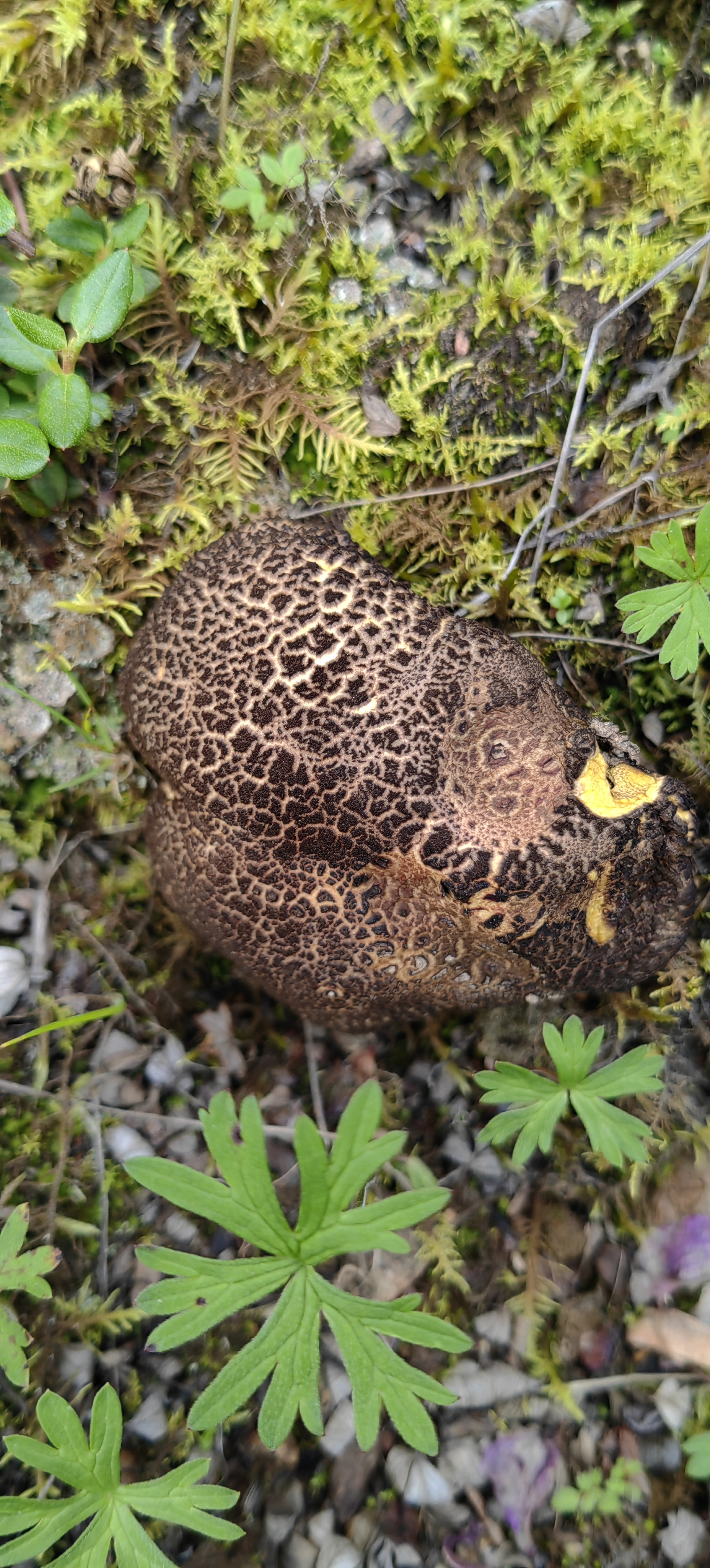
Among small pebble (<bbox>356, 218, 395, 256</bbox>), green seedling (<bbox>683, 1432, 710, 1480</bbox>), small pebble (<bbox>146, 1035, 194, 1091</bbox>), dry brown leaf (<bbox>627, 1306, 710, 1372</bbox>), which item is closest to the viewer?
green seedling (<bbox>683, 1432, 710, 1480</bbox>)

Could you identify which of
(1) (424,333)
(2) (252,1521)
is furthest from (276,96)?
(2) (252,1521)

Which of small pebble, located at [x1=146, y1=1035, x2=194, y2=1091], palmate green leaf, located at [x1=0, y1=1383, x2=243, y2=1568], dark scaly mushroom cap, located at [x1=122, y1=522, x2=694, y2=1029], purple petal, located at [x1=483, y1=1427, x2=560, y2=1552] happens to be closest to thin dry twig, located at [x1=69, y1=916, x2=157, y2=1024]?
small pebble, located at [x1=146, y1=1035, x2=194, y2=1091]

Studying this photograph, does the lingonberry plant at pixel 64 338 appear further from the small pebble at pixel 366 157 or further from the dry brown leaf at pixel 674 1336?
the dry brown leaf at pixel 674 1336

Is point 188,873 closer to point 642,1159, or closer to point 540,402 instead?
point 642,1159

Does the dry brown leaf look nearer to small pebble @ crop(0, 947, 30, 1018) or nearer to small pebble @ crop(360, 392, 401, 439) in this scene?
small pebble @ crop(0, 947, 30, 1018)

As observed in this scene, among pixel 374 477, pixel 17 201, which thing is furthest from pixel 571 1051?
pixel 17 201

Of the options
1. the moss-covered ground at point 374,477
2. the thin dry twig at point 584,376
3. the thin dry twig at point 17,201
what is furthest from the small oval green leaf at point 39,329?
the thin dry twig at point 584,376
